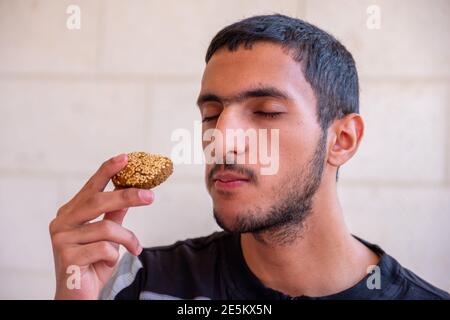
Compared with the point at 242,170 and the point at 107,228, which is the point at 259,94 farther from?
the point at 107,228

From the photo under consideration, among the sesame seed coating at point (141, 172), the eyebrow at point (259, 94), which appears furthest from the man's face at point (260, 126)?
the sesame seed coating at point (141, 172)

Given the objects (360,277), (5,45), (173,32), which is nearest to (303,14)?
(173,32)

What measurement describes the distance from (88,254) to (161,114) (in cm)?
33

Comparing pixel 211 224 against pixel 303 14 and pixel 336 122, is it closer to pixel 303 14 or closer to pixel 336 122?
pixel 336 122

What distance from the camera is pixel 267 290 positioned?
0.68 m

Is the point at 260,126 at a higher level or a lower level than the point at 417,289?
higher

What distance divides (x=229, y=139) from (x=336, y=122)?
0.22m

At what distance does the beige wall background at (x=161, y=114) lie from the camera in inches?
29.4

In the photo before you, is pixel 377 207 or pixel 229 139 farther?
pixel 377 207

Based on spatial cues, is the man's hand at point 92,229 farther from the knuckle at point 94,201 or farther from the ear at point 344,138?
the ear at point 344,138

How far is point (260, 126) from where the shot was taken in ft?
2.09

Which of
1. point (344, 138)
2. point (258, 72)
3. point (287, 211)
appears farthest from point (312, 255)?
point (258, 72)

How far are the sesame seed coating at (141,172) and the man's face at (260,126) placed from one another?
0.10 metres

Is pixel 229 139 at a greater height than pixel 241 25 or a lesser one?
lesser
